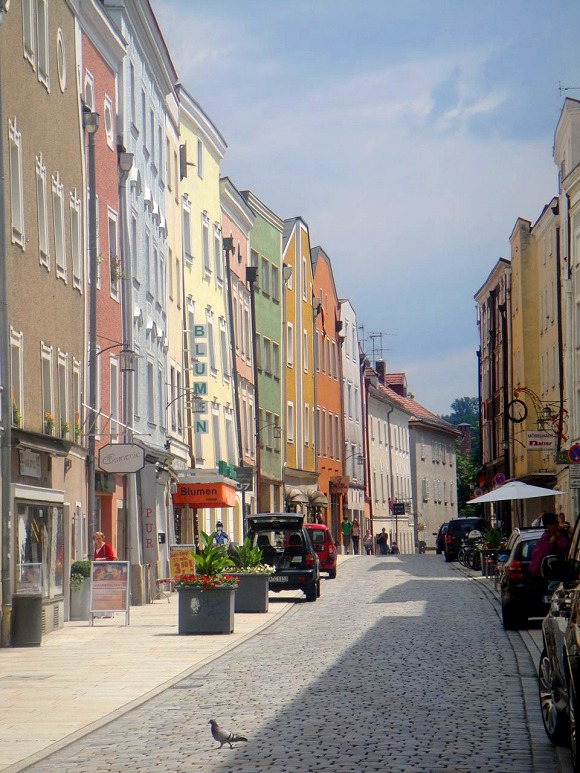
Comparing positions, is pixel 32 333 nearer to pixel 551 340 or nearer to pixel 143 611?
pixel 143 611

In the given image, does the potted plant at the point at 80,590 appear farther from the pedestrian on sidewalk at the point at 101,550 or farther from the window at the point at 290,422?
the window at the point at 290,422

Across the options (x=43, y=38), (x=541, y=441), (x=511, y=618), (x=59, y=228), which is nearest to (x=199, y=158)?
(x=541, y=441)

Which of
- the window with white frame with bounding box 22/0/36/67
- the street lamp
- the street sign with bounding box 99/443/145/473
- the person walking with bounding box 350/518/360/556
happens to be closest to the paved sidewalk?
the street sign with bounding box 99/443/145/473

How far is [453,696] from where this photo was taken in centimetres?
1445

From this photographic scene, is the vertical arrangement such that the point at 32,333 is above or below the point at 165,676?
above

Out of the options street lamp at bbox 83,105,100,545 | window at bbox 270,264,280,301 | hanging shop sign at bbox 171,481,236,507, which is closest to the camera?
street lamp at bbox 83,105,100,545

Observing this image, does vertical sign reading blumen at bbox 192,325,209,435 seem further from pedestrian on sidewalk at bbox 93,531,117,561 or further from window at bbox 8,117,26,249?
window at bbox 8,117,26,249

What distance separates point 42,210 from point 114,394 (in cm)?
893

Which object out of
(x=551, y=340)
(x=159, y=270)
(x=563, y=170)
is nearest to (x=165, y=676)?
(x=159, y=270)

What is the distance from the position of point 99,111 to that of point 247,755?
2639 cm

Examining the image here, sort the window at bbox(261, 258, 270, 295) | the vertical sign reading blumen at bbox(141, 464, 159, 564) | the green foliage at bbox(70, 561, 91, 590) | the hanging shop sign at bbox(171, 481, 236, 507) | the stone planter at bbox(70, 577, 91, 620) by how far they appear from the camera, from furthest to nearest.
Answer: the window at bbox(261, 258, 270, 295), the hanging shop sign at bbox(171, 481, 236, 507), the vertical sign reading blumen at bbox(141, 464, 159, 564), the stone planter at bbox(70, 577, 91, 620), the green foliage at bbox(70, 561, 91, 590)

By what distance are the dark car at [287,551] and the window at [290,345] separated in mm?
36872

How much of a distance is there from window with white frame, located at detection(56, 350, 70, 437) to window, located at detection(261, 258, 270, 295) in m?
37.7

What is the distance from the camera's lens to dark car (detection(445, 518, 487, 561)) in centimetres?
5741
